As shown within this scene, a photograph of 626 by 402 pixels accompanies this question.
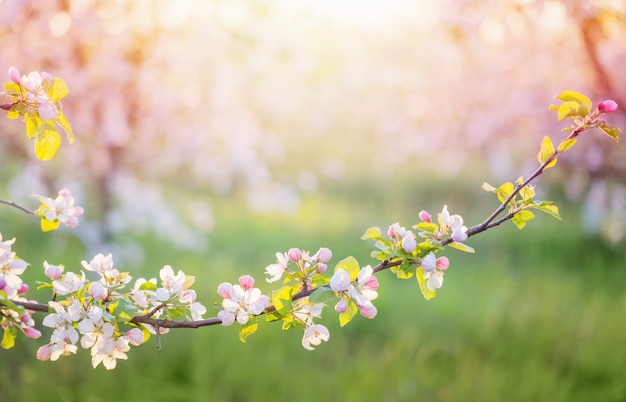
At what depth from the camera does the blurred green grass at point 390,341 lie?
3.18 meters

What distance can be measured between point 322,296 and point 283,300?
76 millimetres

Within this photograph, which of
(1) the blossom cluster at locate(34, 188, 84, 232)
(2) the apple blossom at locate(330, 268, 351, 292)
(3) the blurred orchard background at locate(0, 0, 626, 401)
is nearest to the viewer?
(2) the apple blossom at locate(330, 268, 351, 292)

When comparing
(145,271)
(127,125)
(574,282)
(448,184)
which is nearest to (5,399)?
(145,271)

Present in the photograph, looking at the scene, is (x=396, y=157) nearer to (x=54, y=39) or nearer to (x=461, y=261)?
(x=461, y=261)

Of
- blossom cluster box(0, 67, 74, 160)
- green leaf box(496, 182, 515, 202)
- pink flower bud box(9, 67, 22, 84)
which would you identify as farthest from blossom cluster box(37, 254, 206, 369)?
green leaf box(496, 182, 515, 202)

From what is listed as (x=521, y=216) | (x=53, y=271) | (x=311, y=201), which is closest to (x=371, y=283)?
(x=521, y=216)

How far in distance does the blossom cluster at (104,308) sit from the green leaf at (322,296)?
8.3 inches

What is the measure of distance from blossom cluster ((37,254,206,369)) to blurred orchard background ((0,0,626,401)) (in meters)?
1.85

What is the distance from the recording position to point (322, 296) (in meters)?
1.14

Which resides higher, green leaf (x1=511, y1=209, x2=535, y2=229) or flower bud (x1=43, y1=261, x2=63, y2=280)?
flower bud (x1=43, y1=261, x2=63, y2=280)

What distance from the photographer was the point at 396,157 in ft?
28.3

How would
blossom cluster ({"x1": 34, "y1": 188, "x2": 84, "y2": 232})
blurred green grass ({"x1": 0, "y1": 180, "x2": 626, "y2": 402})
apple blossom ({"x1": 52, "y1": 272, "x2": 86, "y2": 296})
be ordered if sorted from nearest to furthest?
apple blossom ({"x1": 52, "y1": 272, "x2": 86, "y2": 296}) < blossom cluster ({"x1": 34, "y1": 188, "x2": 84, "y2": 232}) < blurred green grass ({"x1": 0, "y1": 180, "x2": 626, "y2": 402})

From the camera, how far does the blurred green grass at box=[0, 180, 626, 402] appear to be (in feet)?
10.4

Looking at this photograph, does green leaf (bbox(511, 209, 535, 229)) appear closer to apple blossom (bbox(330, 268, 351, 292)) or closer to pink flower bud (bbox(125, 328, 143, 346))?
apple blossom (bbox(330, 268, 351, 292))
